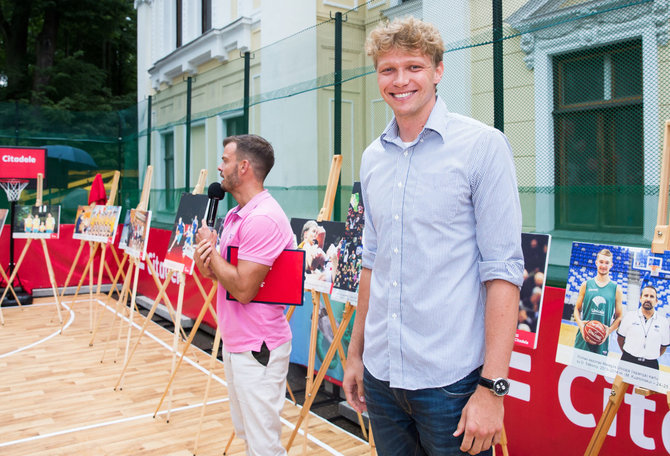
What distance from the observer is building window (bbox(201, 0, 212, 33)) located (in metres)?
10.6

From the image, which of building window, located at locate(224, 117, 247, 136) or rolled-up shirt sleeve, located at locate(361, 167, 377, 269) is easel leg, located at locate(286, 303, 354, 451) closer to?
rolled-up shirt sleeve, located at locate(361, 167, 377, 269)

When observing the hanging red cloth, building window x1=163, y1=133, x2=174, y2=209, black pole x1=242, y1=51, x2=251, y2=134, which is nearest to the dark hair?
black pole x1=242, y1=51, x2=251, y2=134

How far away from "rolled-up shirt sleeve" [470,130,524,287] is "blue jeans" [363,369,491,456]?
0.26 m

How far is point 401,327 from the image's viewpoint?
4.50 feet

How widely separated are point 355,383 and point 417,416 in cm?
Result: 30

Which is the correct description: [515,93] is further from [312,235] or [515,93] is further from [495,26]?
[312,235]

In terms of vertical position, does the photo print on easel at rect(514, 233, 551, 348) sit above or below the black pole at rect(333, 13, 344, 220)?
below

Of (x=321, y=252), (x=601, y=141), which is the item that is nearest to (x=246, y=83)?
(x=321, y=252)

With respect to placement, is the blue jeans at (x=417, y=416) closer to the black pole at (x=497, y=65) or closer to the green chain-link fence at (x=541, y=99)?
the green chain-link fence at (x=541, y=99)

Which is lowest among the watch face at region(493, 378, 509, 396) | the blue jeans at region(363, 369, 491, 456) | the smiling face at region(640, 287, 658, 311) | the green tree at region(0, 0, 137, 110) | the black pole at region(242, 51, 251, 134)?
the blue jeans at region(363, 369, 491, 456)

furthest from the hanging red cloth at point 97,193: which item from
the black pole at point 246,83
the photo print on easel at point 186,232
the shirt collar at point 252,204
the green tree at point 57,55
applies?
the green tree at point 57,55

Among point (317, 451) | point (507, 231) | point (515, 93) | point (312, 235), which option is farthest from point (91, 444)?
point (515, 93)

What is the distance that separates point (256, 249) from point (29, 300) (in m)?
6.93

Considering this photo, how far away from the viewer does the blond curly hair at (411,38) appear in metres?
1.34
